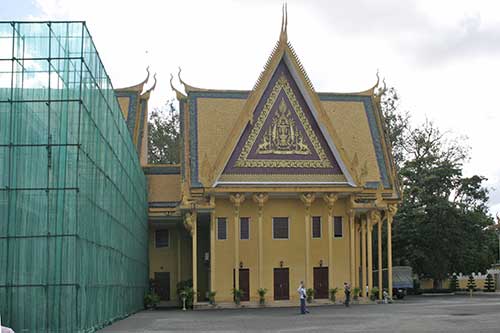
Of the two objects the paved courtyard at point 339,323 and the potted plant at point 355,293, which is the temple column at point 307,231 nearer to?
the potted plant at point 355,293

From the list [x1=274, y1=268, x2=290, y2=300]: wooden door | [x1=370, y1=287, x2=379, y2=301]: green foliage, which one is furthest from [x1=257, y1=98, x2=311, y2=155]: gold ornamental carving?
[x1=370, y1=287, x2=379, y2=301]: green foliage

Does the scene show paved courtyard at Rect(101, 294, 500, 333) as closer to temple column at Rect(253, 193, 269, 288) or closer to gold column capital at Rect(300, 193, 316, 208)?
temple column at Rect(253, 193, 269, 288)

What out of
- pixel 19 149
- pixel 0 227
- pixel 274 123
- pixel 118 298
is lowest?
pixel 118 298

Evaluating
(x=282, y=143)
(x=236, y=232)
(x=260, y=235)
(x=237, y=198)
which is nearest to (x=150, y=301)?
(x=236, y=232)

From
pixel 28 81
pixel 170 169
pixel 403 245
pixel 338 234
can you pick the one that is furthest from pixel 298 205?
pixel 28 81

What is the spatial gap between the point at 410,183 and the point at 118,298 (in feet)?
105

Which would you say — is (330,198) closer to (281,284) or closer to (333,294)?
(333,294)

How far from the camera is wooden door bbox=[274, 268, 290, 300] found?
134ft

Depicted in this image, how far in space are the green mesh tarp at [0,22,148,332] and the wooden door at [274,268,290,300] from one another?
64.2ft

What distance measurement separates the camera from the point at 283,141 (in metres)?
41.5

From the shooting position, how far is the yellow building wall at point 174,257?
4575 cm

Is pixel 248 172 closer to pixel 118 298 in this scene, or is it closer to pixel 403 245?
pixel 118 298

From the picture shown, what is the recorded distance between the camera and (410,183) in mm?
56562

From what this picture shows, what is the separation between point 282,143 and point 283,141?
0.12m
